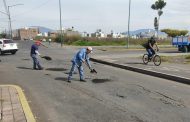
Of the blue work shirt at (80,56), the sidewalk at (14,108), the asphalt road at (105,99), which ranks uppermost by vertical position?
the blue work shirt at (80,56)

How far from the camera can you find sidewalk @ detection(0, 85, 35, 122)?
8383mm

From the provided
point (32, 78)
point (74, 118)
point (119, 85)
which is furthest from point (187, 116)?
point (32, 78)

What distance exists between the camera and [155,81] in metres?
16.1

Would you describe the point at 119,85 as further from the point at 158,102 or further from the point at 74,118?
the point at 74,118

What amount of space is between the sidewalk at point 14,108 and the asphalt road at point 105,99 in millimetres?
258

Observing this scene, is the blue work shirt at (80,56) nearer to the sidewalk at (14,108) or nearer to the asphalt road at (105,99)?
the asphalt road at (105,99)

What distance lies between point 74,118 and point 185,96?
460 cm

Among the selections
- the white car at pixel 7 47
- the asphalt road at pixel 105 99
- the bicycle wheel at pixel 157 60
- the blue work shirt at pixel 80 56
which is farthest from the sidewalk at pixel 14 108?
the white car at pixel 7 47

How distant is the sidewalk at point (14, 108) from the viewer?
27.5ft

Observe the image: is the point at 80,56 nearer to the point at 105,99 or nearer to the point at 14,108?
the point at 105,99

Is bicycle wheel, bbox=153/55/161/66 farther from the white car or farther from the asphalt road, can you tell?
the white car

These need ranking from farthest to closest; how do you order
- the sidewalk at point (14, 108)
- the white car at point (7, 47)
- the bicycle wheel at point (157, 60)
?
the white car at point (7, 47)
the bicycle wheel at point (157, 60)
the sidewalk at point (14, 108)

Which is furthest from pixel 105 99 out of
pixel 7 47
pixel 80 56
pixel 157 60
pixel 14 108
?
pixel 7 47

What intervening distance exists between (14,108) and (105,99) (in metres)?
3.01
